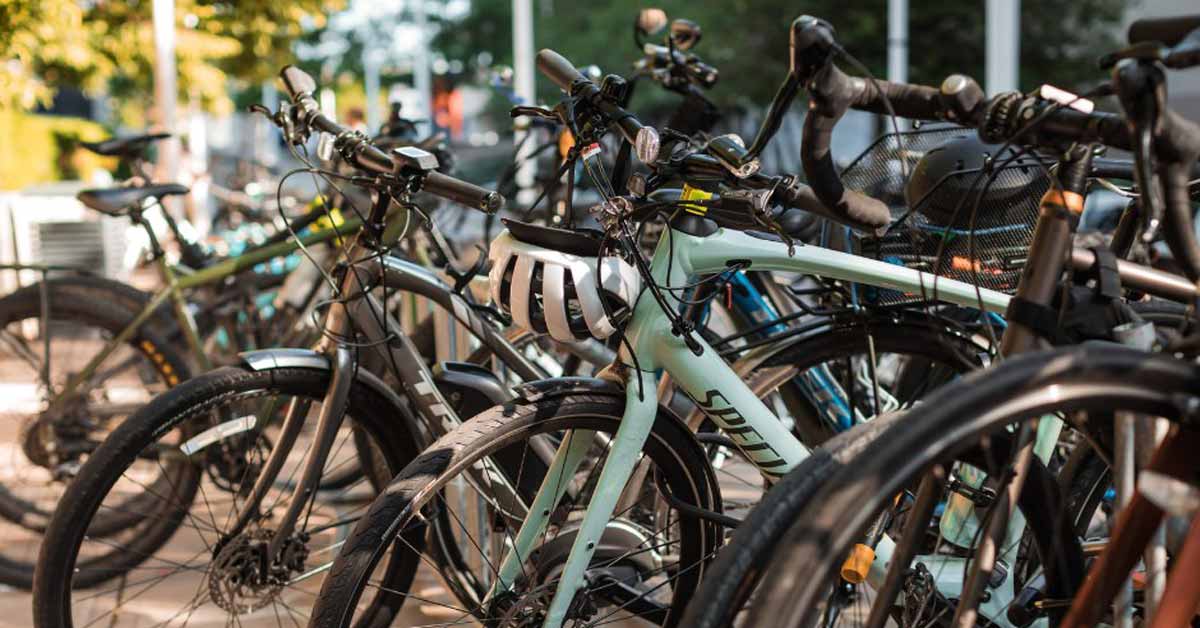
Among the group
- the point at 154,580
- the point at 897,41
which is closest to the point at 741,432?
the point at 154,580

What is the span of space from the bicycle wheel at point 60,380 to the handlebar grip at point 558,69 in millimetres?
1841

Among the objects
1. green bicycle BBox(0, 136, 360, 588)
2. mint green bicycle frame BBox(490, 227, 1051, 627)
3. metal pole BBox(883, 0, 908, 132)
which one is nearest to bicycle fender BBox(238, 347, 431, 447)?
mint green bicycle frame BBox(490, 227, 1051, 627)

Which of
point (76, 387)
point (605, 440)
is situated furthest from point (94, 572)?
point (605, 440)

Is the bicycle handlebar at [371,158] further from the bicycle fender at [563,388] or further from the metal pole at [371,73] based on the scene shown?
the metal pole at [371,73]

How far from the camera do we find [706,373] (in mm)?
2320

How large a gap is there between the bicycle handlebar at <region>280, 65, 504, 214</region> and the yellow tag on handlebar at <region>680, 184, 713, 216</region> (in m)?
0.34

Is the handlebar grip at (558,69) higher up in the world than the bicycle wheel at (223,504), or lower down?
higher up

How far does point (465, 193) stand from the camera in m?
2.39

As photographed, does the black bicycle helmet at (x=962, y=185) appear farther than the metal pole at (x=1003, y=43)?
No

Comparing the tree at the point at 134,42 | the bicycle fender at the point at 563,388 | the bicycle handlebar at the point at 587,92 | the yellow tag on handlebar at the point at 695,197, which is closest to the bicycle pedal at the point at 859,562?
the bicycle fender at the point at 563,388

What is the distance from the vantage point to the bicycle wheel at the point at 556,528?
2.13m

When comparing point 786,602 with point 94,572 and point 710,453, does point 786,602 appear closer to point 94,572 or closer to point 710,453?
point 710,453

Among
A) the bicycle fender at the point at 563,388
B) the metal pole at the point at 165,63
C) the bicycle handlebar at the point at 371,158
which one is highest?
the metal pole at the point at 165,63

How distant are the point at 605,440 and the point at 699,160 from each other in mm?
564
